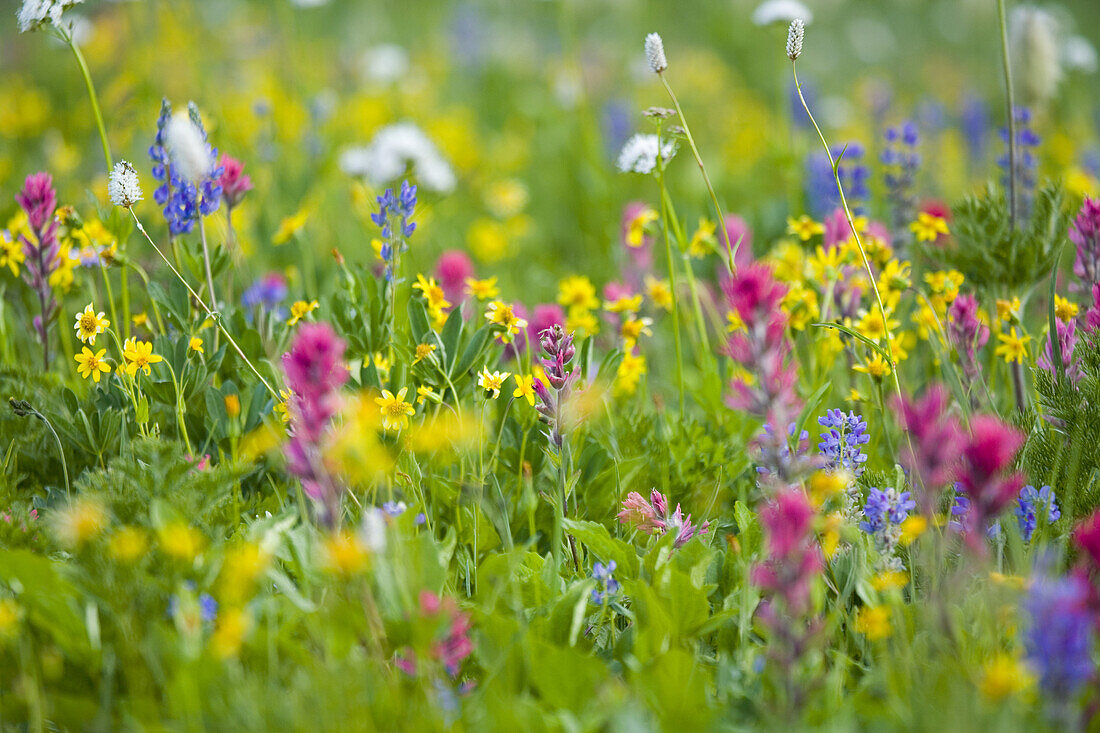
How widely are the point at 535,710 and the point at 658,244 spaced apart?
268 centimetres

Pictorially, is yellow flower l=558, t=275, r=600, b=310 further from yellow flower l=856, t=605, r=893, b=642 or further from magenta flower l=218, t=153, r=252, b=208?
yellow flower l=856, t=605, r=893, b=642

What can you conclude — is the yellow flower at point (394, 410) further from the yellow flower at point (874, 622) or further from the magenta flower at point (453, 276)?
the yellow flower at point (874, 622)

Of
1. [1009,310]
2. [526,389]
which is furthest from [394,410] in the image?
[1009,310]

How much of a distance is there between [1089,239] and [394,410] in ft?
5.15

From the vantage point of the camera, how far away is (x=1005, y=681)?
104cm

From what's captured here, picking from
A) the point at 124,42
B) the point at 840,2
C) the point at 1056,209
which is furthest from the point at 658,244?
the point at 840,2

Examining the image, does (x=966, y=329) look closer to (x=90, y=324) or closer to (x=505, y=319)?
(x=505, y=319)

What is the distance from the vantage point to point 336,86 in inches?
248

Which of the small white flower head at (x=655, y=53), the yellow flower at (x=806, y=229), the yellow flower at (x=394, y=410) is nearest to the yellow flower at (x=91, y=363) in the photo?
the yellow flower at (x=394, y=410)

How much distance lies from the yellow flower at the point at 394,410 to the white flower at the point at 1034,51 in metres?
2.53

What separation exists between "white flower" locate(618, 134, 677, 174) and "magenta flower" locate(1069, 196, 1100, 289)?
93 cm

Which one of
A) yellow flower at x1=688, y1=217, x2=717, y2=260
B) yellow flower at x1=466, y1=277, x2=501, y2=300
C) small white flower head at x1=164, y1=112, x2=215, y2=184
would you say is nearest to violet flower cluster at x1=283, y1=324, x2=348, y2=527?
small white flower head at x1=164, y1=112, x2=215, y2=184

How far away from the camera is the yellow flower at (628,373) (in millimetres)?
2287

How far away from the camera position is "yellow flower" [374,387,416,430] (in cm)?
183
